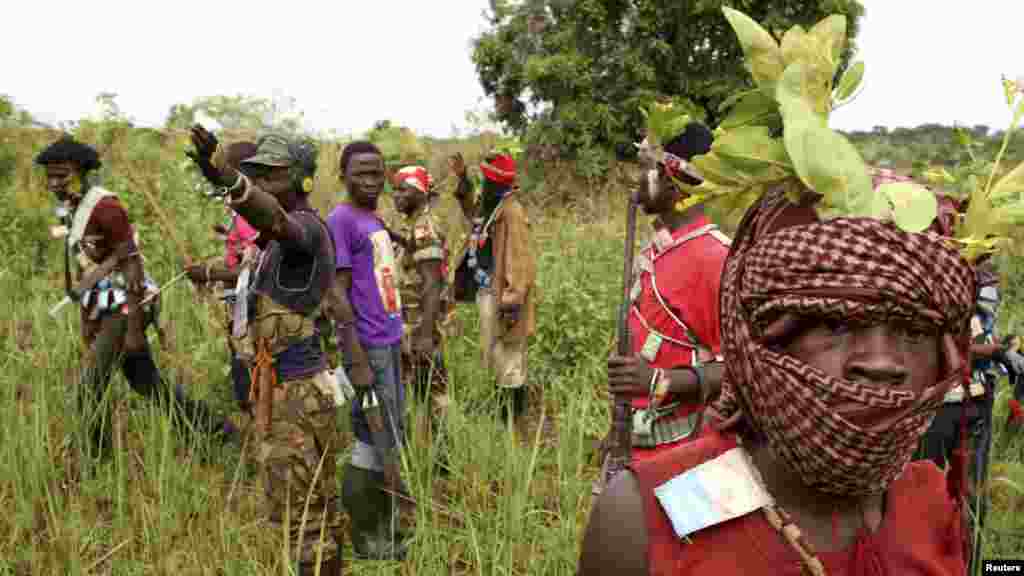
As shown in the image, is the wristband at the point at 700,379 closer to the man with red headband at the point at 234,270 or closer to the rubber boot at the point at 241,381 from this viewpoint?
the man with red headband at the point at 234,270

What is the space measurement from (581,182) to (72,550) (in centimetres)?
1321

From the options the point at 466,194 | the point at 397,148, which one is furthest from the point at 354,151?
the point at 397,148

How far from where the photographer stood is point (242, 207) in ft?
8.40

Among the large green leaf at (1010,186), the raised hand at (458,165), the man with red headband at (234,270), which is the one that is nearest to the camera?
the large green leaf at (1010,186)

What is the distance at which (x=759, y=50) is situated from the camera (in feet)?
3.47

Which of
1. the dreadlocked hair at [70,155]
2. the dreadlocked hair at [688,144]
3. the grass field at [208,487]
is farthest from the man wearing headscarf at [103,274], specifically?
the dreadlocked hair at [688,144]

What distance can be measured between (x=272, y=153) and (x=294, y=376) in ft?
2.89

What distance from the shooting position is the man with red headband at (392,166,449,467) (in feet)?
15.6

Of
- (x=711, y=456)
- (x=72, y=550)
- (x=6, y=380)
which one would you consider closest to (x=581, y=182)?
(x=6, y=380)

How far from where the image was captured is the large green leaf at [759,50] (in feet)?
3.45

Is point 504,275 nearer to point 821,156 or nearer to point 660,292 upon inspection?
point 660,292

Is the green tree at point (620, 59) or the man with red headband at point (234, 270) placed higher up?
the green tree at point (620, 59)

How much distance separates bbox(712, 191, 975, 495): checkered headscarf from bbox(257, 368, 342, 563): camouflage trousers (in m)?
2.18

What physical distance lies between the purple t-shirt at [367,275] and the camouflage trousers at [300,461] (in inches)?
31.1
